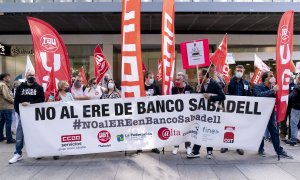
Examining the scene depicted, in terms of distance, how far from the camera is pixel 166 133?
695 cm

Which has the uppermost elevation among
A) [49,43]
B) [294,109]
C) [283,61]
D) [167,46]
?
[49,43]

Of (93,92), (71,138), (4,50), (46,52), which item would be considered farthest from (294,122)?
(4,50)

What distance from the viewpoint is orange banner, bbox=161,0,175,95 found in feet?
23.6

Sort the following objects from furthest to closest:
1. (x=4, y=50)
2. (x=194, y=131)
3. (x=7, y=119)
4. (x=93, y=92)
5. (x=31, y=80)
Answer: (x=4, y=50) < (x=93, y=92) < (x=7, y=119) < (x=194, y=131) < (x=31, y=80)

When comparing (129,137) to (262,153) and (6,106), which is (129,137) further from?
(6,106)

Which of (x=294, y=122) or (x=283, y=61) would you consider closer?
(x=283, y=61)

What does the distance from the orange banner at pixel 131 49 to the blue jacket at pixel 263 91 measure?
2.76m

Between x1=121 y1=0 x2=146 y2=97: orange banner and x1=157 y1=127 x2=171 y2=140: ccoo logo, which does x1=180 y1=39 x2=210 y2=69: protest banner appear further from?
x1=157 y1=127 x2=171 y2=140: ccoo logo

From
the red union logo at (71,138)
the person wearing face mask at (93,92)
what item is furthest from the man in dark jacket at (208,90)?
the person wearing face mask at (93,92)

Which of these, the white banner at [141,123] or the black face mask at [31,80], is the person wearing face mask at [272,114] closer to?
the white banner at [141,123]

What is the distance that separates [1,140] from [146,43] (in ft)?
55.1

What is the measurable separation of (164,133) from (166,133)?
44mm

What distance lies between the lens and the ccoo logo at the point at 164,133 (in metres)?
6.93

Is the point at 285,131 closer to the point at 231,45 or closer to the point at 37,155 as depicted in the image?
the point at 37,155
